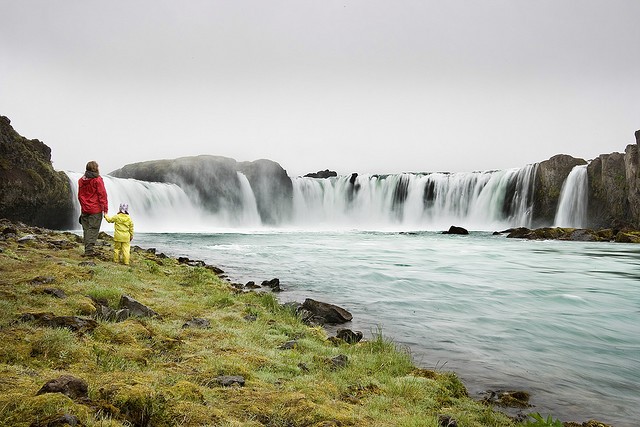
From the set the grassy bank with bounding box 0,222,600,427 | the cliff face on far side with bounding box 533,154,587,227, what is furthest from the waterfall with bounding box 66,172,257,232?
the cliff face on far side with bounding box 533,154,587,227

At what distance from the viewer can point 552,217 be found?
202 feet

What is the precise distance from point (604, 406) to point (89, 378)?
21.1 ft

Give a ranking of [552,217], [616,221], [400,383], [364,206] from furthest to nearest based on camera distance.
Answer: [364,206], [552,217], [616,221], [400,383]

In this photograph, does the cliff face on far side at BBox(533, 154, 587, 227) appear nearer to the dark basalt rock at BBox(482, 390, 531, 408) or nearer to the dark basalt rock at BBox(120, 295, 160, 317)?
the dark basalt rock at BBox(482, 390, 531, 408)

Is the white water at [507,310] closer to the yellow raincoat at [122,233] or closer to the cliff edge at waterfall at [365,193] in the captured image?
the yellow raincoat at [122,233]

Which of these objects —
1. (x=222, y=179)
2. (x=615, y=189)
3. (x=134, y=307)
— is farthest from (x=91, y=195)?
(x=222, y=179)

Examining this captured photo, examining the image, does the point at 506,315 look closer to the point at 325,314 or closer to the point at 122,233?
the point at 325,314

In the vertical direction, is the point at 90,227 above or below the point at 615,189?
below

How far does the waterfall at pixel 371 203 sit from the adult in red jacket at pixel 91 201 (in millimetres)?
41042

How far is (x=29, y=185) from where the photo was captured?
3344 cm

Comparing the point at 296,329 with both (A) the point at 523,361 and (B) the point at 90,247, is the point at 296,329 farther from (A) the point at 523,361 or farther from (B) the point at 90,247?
(B) the point at 90,247

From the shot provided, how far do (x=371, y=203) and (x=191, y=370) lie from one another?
72.1 m

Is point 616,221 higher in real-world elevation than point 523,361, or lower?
higher

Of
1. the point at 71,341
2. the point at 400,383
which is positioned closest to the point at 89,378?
the point at 71,341
